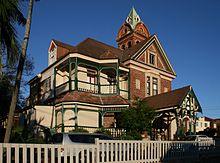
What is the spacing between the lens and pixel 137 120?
22156mm

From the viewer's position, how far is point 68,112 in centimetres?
2394

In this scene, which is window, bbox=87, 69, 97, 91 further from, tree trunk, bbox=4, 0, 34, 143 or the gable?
tree trunk, bbox=4, 0, 34, 143

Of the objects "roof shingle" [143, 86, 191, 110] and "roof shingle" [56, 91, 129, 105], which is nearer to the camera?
"roof shingle" [56, 91, 129, 105]

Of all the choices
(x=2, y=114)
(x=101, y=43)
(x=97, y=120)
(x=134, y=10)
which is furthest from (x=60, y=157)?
(x=134, y=10)

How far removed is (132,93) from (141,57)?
4540 millimetres

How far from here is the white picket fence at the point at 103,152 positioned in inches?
265

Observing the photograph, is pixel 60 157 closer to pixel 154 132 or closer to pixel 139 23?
pixel 154 132

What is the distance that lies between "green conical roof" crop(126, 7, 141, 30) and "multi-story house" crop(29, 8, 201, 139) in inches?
853

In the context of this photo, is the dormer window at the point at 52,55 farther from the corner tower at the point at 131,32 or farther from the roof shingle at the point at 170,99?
the corner tower at the point at 131,32

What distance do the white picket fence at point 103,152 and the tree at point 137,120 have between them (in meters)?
9.26

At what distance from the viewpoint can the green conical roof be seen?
54.5 meters

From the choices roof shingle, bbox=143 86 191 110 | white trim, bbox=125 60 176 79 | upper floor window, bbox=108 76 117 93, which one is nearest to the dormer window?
upper floor window, bbox=108 76 117 93

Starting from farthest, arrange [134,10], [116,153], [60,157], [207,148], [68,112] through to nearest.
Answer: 1. [134,10]
2. [68,112]
3. [207,148]
4. [116,153]
5. [60,157]

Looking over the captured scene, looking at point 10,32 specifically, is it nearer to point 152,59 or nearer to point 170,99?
point 170,99
